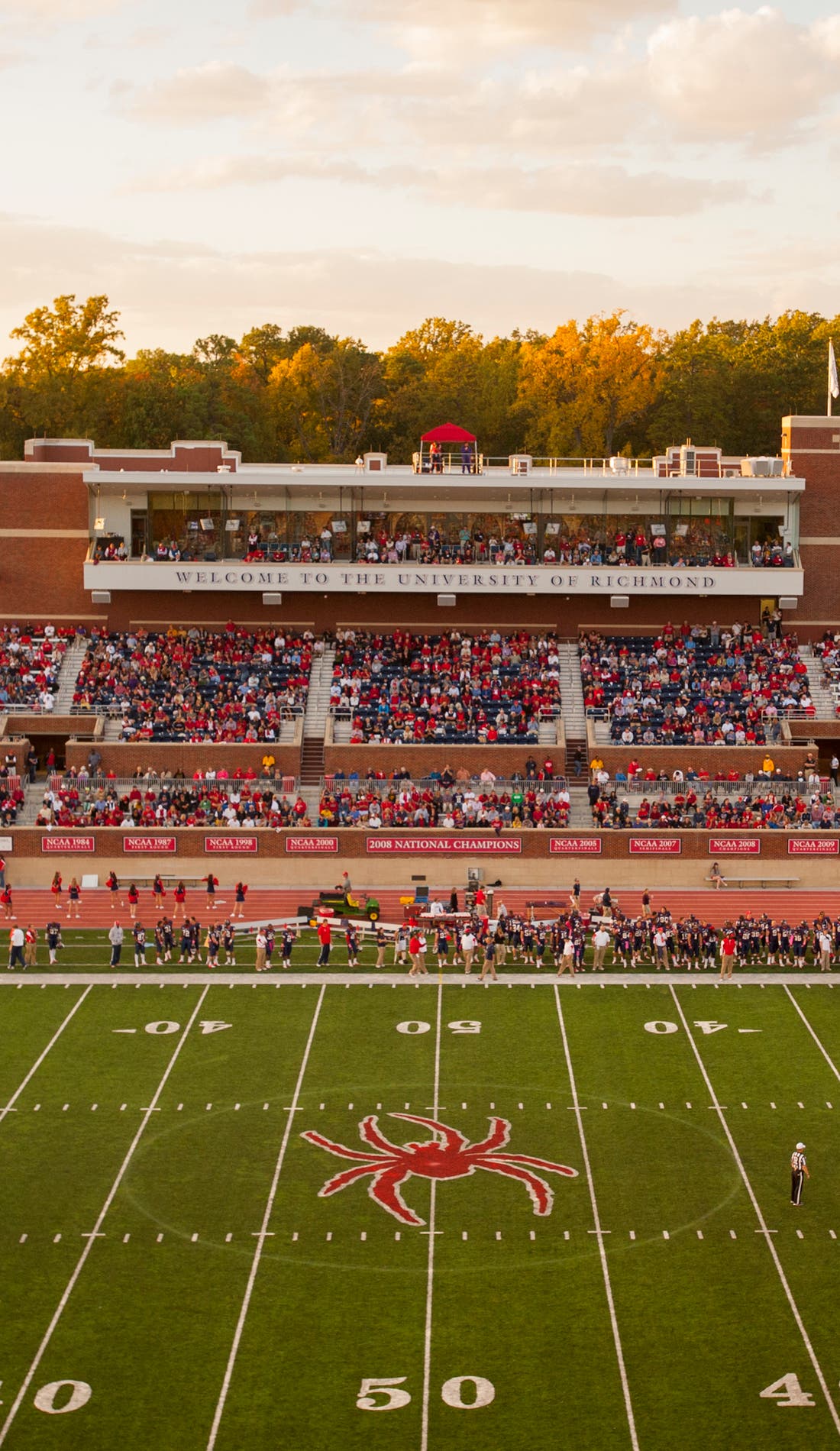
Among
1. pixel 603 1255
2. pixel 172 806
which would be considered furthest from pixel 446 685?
pixel 603 1255

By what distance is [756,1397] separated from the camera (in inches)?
842

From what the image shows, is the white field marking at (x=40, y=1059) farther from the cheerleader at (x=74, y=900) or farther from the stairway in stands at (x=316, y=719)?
the stairway in stands at (x=316, y=719)

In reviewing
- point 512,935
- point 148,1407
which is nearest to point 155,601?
point 512,935

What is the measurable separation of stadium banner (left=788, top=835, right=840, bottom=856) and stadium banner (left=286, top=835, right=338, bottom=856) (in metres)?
11.7

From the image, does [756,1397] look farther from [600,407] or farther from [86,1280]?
[600,407]

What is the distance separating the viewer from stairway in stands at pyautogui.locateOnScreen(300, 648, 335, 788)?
51.3 meters

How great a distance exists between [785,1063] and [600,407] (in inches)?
2085

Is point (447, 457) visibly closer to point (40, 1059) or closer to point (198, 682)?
point (198, 682)

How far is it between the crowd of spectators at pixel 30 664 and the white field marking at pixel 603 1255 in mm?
23772

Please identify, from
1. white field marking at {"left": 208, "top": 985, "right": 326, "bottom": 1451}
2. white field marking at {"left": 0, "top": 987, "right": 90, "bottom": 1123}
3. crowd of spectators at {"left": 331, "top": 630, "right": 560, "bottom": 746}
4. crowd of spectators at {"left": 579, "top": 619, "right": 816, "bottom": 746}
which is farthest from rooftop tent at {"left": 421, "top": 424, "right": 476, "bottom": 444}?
white field marking at {"left": 208, "top": 985, "right": 326, "bottom": 1451}

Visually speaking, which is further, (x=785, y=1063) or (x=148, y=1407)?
(x=785, y=1063)

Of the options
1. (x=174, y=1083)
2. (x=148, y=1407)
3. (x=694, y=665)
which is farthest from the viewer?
(x=694, y=665)

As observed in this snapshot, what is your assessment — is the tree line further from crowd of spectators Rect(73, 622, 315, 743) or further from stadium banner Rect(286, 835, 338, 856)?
stadium banner Rect(286, 835, 338, 856)

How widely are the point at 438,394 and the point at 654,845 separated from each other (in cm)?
4301
